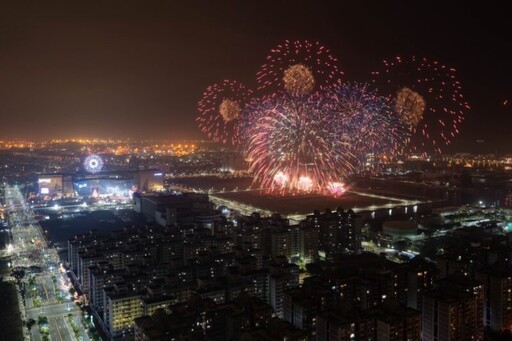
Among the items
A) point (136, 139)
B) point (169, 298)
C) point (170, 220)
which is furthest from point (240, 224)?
point (136, 139)

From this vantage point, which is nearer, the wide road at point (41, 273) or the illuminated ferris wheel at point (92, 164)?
the wide road at point (41, 273)

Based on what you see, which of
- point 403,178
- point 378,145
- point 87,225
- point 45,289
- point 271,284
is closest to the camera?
point 271,284

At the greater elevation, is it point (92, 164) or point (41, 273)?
point (92, 164)

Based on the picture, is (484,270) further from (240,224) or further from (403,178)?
(403,178)

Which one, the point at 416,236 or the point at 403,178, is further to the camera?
the point at 403,178

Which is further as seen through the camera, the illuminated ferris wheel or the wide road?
the illuminated ferris wheel

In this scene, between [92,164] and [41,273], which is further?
[92,164]

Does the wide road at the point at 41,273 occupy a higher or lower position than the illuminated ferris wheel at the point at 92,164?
lower

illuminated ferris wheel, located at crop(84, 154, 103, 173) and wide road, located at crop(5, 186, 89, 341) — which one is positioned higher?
illuminated ferris wheel, located at crop(84, 154, 103, 173)

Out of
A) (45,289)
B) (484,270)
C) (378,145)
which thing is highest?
(378,145)

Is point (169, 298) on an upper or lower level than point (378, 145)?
lower

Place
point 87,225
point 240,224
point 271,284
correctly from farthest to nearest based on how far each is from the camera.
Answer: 1. point 87,225
2. point 240,224
3. point 271,284
